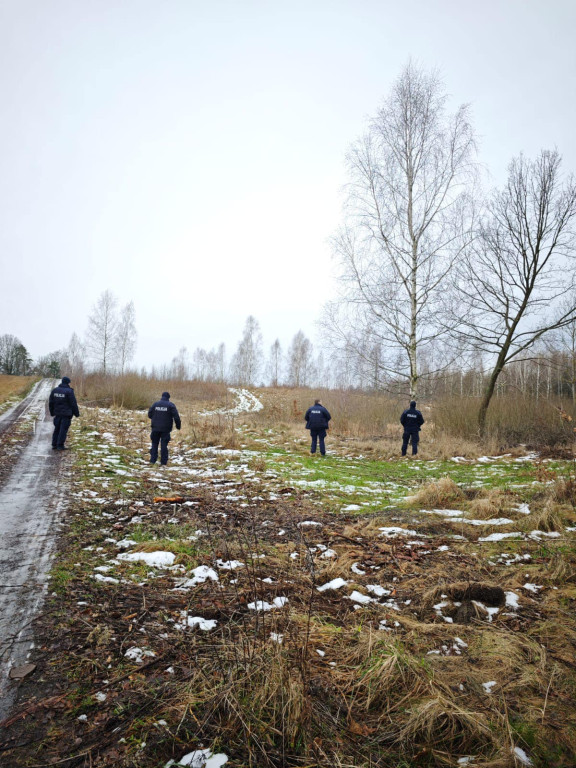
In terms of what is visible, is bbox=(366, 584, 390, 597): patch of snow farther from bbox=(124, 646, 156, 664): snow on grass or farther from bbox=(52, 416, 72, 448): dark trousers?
bbox=(52, 416, 72, 448): dark trousers

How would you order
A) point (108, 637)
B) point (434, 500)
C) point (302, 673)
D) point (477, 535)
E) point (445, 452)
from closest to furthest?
1. point (302, 673)
2. point (108, 637)
3. point (477, 535)
4. point (434, 500)
5. point (445, 452)

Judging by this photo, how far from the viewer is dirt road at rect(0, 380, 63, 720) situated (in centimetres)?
248

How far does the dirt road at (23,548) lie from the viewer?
2.48 meters

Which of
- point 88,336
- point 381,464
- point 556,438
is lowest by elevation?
point 381,464

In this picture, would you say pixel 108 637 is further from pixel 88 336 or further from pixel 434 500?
pixel 88 336

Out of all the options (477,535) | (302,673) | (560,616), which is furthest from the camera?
(477,535)

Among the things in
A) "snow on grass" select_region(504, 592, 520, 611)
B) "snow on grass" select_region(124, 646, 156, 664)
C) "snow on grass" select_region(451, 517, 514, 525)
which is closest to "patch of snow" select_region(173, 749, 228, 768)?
"snow on grass" select_region(124, 646, 156, 664)

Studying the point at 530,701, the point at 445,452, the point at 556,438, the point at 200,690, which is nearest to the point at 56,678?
the point at 200,690

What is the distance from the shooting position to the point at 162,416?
10.4m

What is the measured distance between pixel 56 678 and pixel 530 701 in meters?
2.55

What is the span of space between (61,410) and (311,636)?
35.3 ft

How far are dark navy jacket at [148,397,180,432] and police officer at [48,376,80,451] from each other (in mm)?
2266

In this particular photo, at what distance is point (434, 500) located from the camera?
6.26 metres

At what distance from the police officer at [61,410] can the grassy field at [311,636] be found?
206 inches
